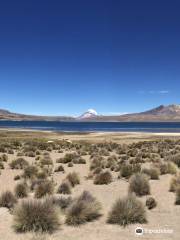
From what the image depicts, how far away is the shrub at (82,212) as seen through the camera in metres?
10.0

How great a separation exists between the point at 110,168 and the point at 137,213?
12100 millimetres

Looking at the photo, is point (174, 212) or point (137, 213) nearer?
point (137, 213)


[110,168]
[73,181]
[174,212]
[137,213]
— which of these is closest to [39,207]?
[137,213]

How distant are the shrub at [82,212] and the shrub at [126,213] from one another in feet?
1.98

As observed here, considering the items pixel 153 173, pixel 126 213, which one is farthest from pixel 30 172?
pixel 126 213

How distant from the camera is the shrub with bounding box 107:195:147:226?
32.7 feet

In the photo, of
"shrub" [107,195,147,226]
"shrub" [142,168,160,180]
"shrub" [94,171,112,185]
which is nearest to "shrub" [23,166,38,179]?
"shrub" [94,171,112,185]

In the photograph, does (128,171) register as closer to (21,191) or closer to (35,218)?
(21,191)

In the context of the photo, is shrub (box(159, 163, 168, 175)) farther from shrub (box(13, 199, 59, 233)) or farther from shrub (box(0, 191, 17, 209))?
shrub (box(13, 199, 59, 233))

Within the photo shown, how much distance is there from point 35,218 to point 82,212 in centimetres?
149

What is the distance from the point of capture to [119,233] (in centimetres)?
916

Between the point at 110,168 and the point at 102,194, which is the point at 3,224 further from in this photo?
the point at 110,168

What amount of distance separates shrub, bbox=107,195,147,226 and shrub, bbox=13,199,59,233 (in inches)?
65.9

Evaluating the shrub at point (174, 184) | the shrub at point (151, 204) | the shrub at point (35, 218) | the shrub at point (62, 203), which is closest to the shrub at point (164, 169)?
the shrub at point (174, 184)
